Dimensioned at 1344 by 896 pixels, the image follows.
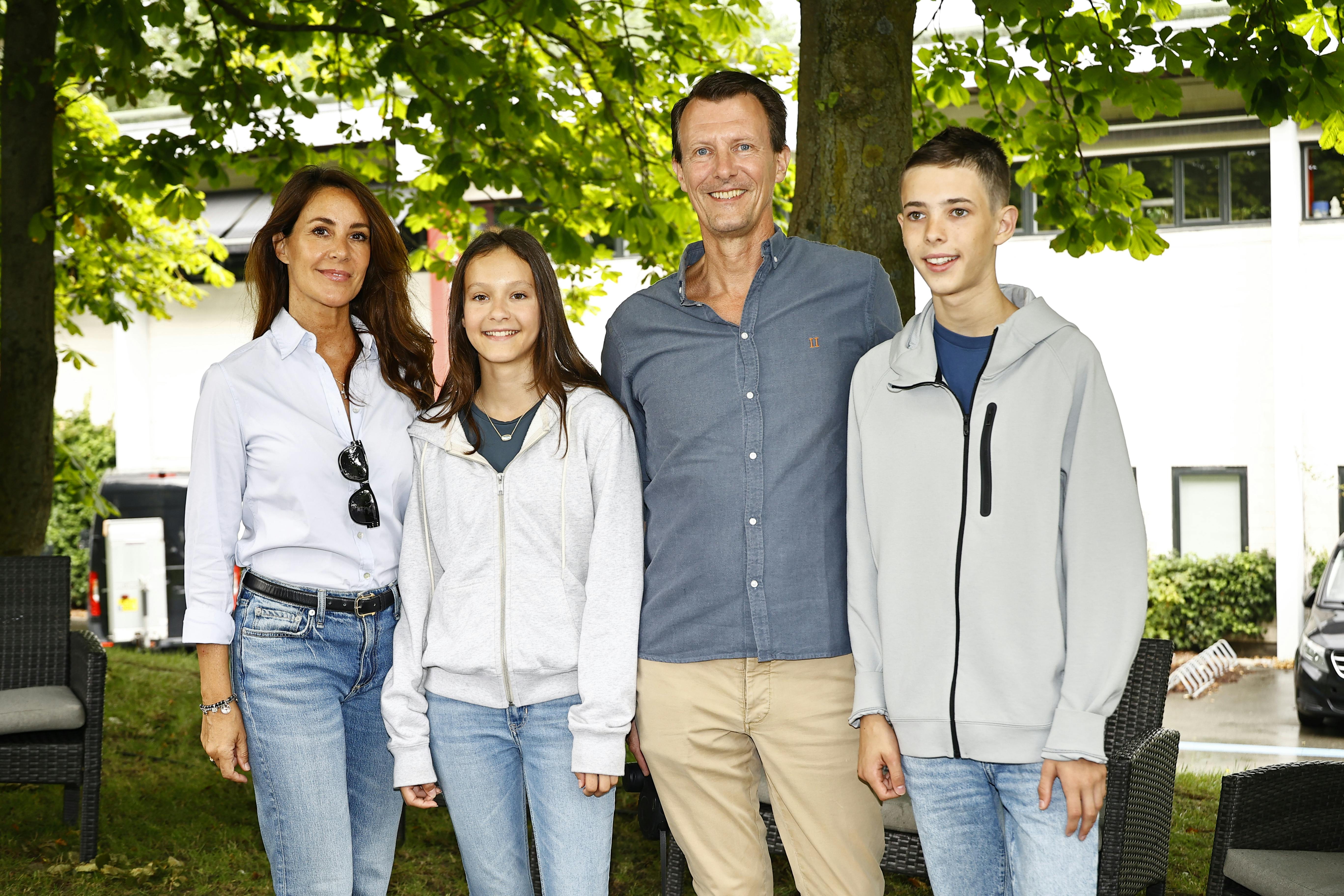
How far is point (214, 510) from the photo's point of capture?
9.20ft

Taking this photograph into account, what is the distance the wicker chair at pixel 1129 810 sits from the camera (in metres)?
3.54

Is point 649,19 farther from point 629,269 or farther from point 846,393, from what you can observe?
point 629,269

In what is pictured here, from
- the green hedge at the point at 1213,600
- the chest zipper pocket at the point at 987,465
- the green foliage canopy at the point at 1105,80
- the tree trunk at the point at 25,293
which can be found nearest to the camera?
the chest zipper pocket at the point at 987,465

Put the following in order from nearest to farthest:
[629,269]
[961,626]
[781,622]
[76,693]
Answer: [961,626]
[781,622]
[76,693]
[629,269]

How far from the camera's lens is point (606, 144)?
26.8 feet

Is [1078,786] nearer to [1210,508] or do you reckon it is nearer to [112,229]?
[112,229]

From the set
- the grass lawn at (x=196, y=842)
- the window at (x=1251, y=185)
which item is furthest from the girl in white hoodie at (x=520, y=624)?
the window at (x=1251, y=185)

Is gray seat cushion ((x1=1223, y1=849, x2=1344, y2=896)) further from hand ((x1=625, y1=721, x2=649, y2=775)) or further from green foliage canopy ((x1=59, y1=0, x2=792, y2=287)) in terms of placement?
green foliage canopy ((x1=59, y1=0, x2=792, y2=287))

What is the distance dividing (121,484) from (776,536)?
58.5 ft

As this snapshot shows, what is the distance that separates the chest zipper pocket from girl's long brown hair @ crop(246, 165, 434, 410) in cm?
140

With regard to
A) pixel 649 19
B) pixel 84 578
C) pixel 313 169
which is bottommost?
pixel 84 578

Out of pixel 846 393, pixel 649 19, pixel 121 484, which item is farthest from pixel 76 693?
pixel 121 484

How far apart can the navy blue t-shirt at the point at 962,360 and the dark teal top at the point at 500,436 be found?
95 centimetres

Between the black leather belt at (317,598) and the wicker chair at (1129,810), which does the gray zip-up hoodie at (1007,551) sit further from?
the black leather belt at (317,598)
